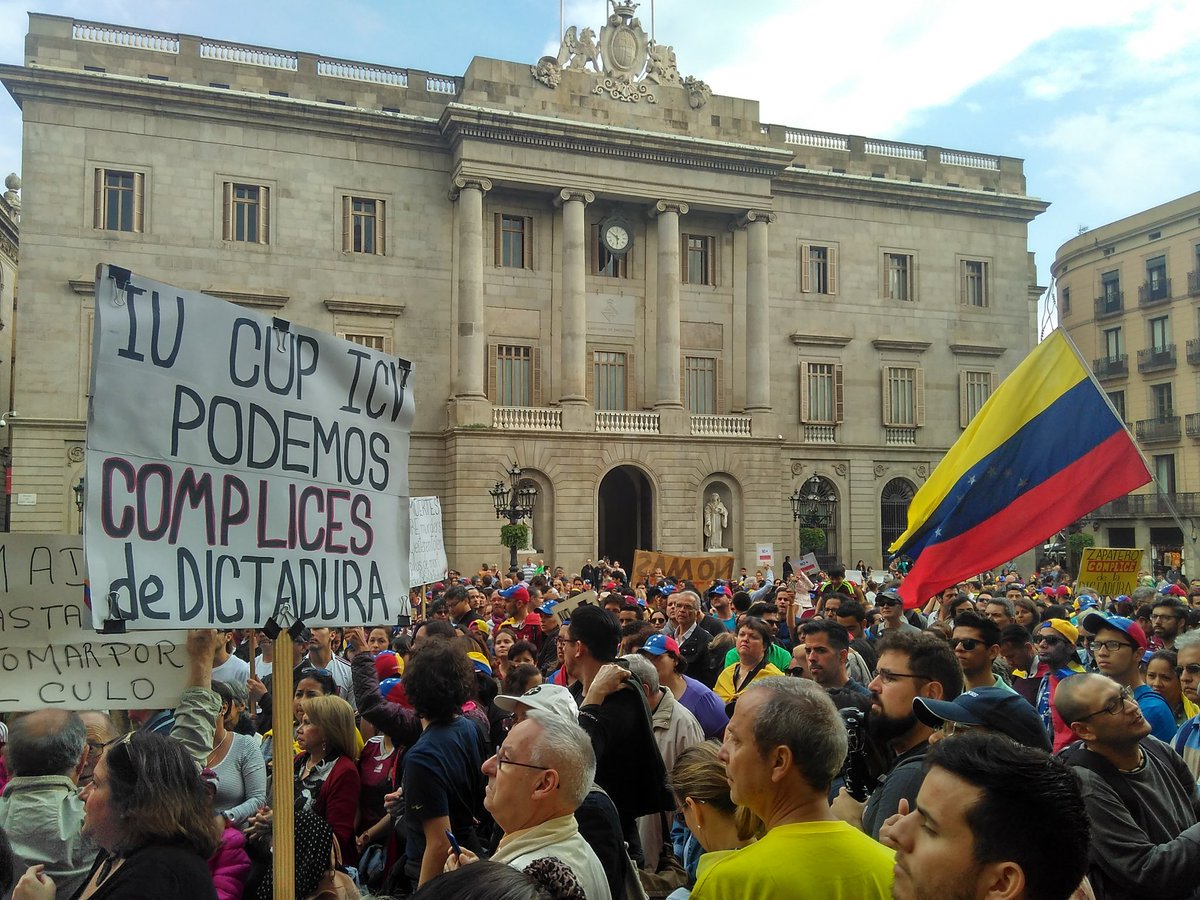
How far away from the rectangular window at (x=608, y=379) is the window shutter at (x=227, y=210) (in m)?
12.1

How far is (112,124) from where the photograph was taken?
28938 millimetres

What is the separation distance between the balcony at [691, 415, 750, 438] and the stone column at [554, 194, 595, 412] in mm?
4216

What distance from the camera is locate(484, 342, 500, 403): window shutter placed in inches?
1287

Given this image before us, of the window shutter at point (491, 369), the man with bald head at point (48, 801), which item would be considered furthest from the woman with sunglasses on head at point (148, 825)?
the window shutter at point (491, 369)

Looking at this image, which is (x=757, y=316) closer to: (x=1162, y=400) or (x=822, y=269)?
(x=822, y=269)

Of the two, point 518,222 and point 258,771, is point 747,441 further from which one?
point 258,771

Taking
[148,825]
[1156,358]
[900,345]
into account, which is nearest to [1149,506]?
[1156,358]

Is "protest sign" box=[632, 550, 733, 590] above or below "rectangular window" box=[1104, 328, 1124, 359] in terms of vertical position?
below

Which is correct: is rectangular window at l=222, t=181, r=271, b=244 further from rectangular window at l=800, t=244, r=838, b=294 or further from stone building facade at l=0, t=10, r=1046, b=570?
rectangular window at l=800, t=244, r=838, b=294

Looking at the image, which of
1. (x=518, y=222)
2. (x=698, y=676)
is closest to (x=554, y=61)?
(x=518, y=222)

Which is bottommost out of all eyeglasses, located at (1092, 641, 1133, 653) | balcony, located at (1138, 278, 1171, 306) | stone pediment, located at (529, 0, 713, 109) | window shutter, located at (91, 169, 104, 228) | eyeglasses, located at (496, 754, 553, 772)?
eyeglasses, located at (496, 754, 553, 772)

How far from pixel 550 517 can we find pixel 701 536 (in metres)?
5.30

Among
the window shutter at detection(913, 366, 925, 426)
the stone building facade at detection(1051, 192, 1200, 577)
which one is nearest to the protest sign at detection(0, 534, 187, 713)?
the window shutter at detection(913, 366, 925, 426)

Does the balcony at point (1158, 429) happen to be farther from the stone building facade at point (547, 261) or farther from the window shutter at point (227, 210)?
the window shutter at point (227, 210)
